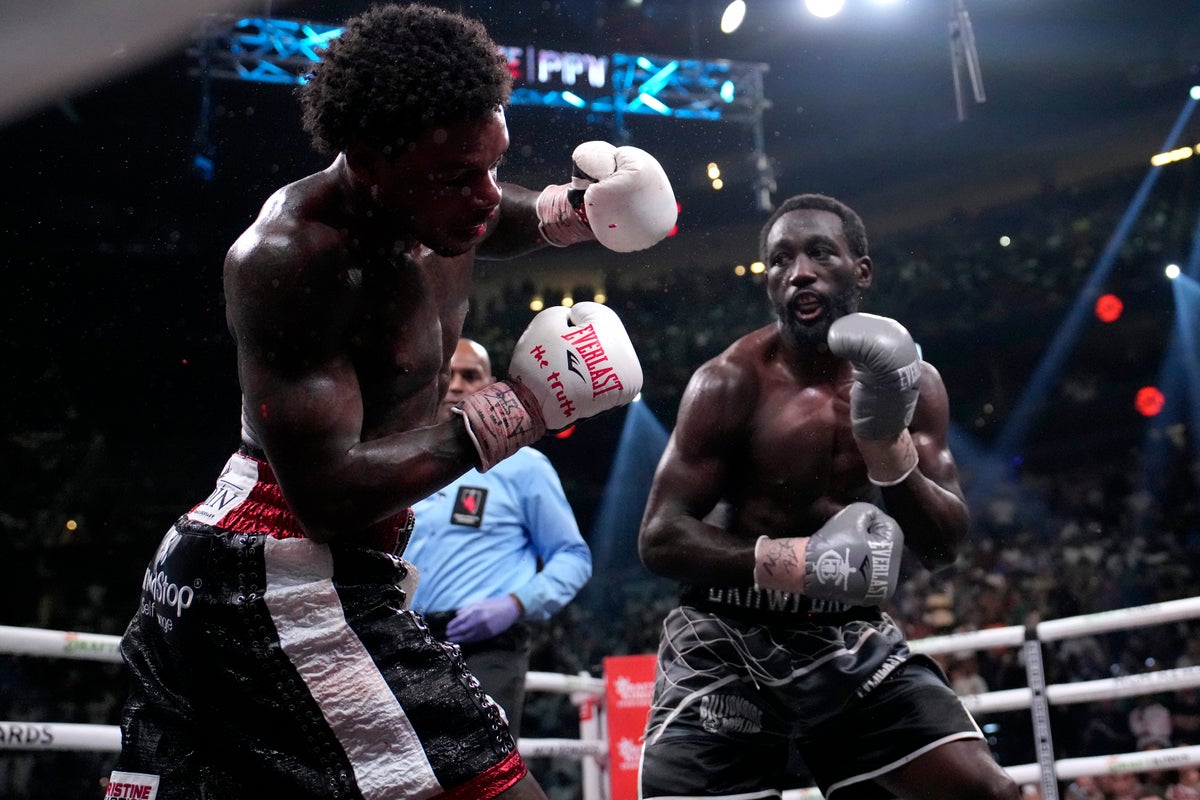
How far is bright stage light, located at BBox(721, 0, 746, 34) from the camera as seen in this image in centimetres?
731

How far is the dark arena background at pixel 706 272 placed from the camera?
6.01m

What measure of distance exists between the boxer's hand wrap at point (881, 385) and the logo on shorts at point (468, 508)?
121cm

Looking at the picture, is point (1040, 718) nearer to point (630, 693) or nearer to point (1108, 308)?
point (630, 693)

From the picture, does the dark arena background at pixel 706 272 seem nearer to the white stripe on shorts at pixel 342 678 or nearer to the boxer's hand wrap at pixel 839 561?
the boxer's hand wrap at pixel 839 561

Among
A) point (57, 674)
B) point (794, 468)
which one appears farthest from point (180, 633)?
point (57, 674)

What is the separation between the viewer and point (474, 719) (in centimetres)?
136

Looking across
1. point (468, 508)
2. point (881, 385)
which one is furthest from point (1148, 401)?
point (881, 385)

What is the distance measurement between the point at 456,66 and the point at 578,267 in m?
8.70

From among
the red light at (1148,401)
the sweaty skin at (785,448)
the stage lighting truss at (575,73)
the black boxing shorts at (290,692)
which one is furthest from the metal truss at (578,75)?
the red light at (1148,401)

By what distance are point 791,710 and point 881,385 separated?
66 centimetres

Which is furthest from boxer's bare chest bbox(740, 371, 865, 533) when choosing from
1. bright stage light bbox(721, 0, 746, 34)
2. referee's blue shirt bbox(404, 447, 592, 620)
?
bright stage light bbox(721, 0, 746, 34)

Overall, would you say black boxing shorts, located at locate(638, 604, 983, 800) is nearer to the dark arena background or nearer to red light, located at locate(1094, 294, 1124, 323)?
the dark arena background

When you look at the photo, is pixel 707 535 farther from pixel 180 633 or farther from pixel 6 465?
pixel 6 465

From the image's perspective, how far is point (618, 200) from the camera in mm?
1644
